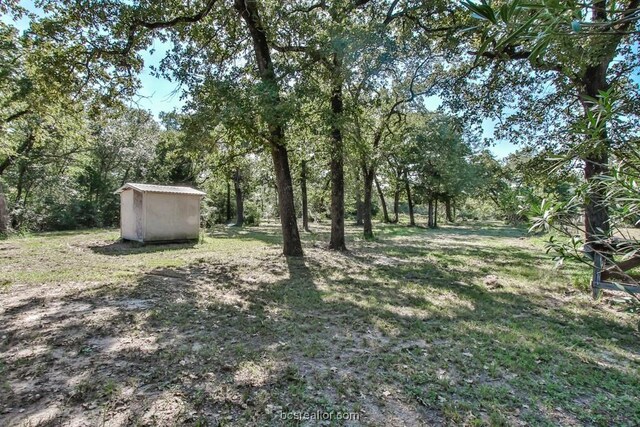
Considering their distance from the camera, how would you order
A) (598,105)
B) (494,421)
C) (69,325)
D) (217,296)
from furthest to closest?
(217,296), (69,325), (494,421), (598,105)

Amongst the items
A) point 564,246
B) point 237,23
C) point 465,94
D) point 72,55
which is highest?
point 237,23

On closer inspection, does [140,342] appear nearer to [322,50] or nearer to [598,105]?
[598,105]

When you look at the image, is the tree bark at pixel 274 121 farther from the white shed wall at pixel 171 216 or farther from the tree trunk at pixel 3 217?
the tree trunk at pixel 3 217

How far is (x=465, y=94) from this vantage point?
25.3ft

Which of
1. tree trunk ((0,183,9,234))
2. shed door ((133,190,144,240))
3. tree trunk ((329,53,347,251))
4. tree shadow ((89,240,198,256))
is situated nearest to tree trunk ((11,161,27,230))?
tree trunk ((0,183,9,234))

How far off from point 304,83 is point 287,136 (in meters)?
1.78

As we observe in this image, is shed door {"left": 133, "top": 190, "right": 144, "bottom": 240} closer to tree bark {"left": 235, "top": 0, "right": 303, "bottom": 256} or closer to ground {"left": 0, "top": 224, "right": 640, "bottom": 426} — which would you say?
ground {"left": 0, "top": 224, "right": 640, "bottom": 426}

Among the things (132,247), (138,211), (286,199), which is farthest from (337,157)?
(138,211)

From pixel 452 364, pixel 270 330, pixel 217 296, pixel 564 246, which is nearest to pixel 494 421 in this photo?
pixel 452 364

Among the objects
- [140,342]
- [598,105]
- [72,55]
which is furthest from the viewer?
[72,55]

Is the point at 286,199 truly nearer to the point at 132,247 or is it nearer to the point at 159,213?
the point at 159,213

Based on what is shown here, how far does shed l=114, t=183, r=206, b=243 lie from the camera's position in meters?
10.8

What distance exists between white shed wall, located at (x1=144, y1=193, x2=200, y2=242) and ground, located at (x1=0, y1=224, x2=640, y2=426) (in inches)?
195

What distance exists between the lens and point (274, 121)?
6.34 metres
